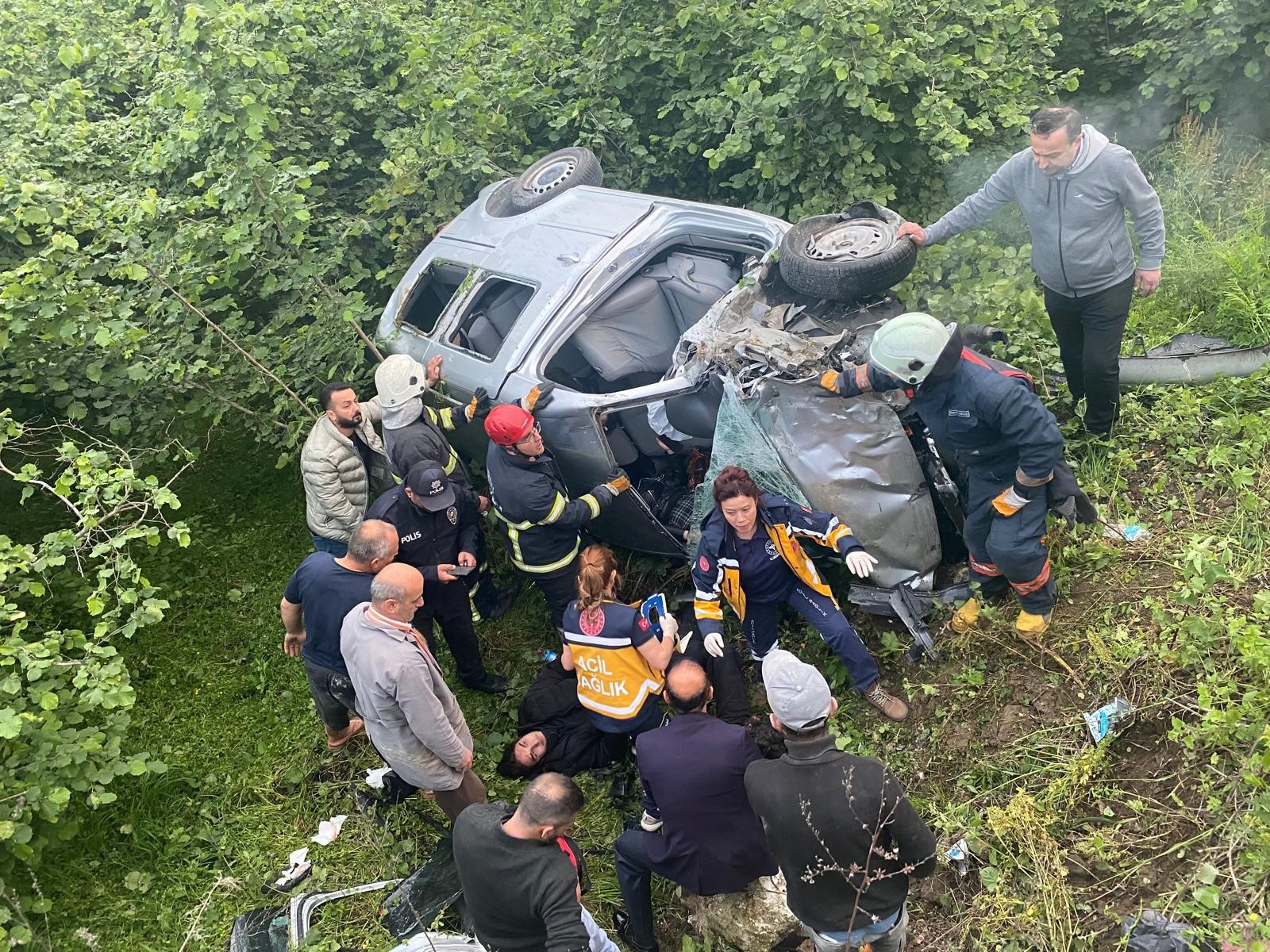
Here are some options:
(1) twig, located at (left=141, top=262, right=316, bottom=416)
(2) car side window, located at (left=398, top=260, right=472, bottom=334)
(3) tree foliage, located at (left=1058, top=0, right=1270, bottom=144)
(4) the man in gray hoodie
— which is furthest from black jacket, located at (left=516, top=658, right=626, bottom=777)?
(3) tree foliage, located at (left=1058, top=0, right=1270, bottom=144)

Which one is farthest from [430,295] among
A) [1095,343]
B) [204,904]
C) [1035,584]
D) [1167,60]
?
[1167,60]

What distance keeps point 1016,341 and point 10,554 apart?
5.21 m

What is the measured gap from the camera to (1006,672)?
4078mm

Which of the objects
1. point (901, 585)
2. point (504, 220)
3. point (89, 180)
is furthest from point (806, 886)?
point (89, 180)

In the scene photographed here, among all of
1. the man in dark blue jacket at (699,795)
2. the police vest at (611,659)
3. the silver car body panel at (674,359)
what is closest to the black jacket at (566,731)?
the police vest at (611,659)

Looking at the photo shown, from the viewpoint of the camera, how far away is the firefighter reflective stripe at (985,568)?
422cm

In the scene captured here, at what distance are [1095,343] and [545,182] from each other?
352 cm

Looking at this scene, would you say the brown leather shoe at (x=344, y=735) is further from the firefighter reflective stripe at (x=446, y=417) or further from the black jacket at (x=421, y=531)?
the firefighter reflective stripe at (x=446, y=417)

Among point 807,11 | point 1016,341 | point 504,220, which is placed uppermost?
point 807,11

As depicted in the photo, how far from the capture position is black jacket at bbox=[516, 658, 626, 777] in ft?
15.0

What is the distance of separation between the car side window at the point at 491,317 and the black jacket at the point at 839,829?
3.20 meters

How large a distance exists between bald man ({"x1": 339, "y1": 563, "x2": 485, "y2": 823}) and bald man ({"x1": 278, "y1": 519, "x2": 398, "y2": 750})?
234 millimetres

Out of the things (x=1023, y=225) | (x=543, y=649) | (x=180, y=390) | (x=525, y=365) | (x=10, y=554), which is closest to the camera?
(x=10, y=554)

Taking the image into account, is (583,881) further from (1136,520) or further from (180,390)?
(180,390)
